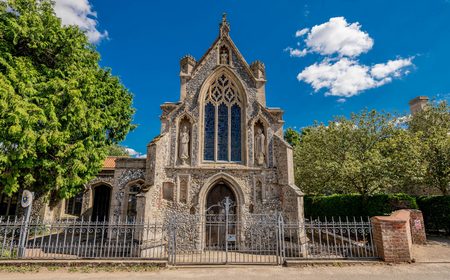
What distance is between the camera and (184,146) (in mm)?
13781

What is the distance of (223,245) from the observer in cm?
1308

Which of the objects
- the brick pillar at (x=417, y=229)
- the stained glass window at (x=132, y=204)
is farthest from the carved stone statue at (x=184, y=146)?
the brick pillar at (x=417, y=229)

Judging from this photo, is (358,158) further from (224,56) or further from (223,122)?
(224,56)

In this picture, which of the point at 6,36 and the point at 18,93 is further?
the point at 6,36

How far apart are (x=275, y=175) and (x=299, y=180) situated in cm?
806

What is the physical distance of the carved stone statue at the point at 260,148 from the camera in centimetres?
1391

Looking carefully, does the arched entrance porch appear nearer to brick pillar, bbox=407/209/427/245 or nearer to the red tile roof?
the red tile roof

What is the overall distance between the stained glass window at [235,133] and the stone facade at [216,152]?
6 centimetres

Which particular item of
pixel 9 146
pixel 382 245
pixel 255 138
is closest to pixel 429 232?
pixel 382 245

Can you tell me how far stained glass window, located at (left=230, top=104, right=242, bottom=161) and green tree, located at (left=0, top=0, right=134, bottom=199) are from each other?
23.4 feet

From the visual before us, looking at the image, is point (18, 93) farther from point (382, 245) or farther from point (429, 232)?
point (429, 232)

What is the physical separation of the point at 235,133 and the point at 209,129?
153cm

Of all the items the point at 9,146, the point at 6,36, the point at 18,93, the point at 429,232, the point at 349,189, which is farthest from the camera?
the point at 349,189

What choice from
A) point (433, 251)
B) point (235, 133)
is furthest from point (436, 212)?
point (235, 133)
